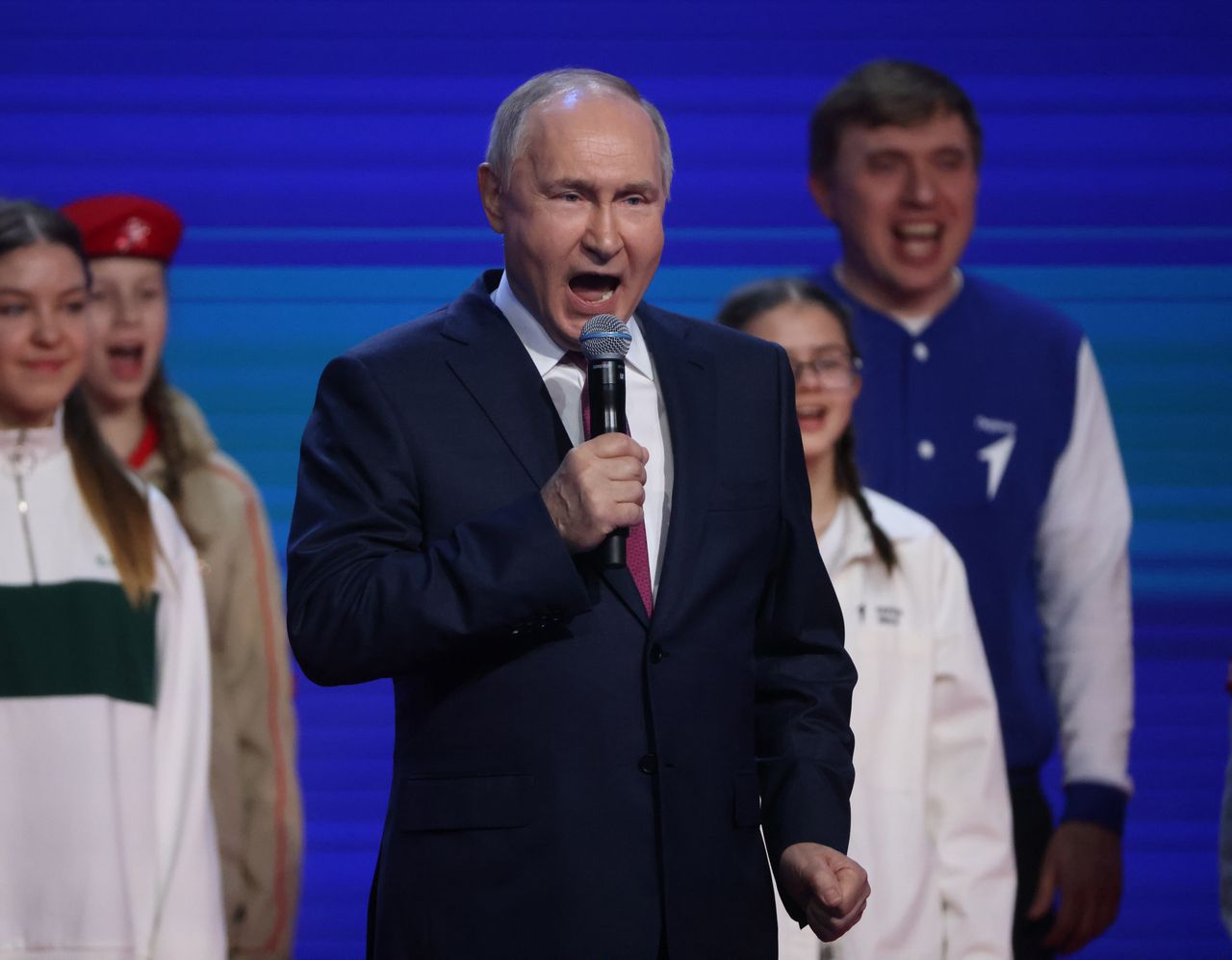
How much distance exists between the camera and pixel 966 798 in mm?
3066

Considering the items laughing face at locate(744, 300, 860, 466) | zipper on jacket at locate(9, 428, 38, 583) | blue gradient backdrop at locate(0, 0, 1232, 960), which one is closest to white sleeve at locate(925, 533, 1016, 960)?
laughing face at locate(744, 300, 860, 466)

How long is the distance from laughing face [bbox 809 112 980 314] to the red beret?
4.79 ft

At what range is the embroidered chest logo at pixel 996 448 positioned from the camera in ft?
12.1

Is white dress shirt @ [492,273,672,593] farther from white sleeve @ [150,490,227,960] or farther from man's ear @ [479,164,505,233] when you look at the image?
white sleeve @ [150,490,227,960]

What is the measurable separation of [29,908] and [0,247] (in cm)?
120

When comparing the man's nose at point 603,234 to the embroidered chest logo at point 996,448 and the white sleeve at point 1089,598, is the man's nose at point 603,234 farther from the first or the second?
the white sleeve at point 1089,598

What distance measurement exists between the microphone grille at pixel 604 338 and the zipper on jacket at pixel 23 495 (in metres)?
1.46

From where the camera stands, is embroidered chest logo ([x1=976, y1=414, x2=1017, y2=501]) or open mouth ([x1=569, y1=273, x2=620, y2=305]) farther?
embroidered chest logo ([x1=976, y1=414, x2=1017, y2=501])

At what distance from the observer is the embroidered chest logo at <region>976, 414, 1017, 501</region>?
3686 mm

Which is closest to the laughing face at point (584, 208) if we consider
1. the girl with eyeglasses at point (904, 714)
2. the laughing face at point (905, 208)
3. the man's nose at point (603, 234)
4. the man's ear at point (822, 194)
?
the man's nose at point (603, 234)

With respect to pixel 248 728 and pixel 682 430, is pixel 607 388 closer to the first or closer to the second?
pixel 682 430

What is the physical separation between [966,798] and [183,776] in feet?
4.34

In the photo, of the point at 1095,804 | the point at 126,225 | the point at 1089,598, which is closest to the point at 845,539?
the point at 1089,598

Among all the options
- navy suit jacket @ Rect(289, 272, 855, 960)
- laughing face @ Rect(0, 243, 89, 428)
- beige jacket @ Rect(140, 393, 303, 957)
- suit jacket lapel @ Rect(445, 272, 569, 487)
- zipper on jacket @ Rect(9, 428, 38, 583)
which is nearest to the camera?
navy suit jacket @ Rect(289, 272, 855, 960)
